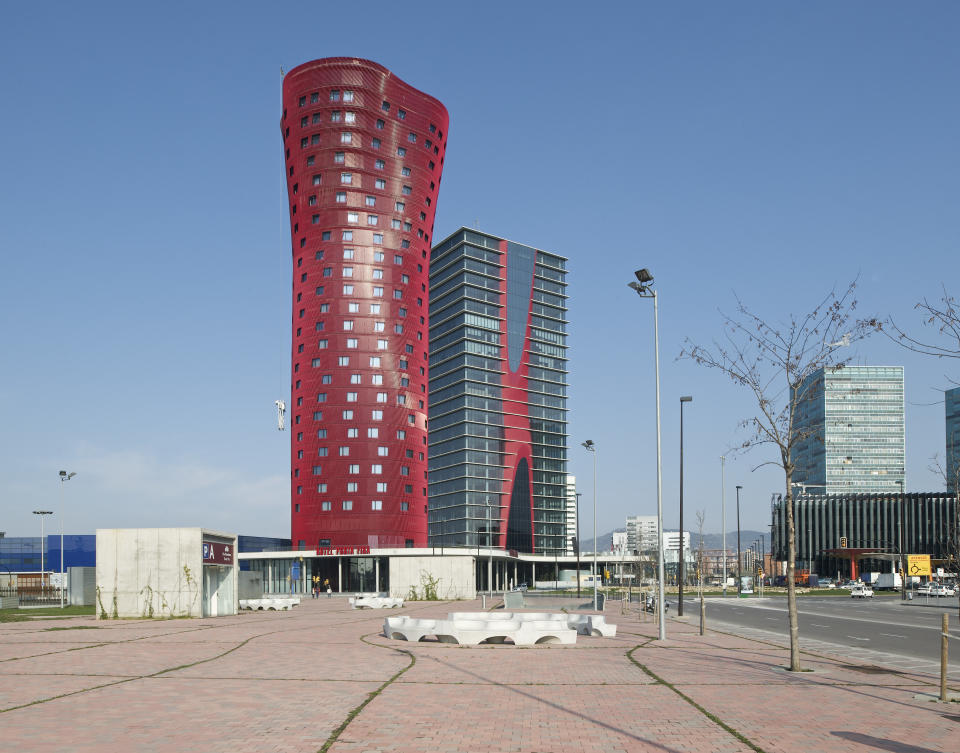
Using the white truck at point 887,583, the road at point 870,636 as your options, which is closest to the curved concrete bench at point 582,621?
the road at point 870,636

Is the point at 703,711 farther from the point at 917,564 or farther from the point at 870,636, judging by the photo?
the point at 917,564

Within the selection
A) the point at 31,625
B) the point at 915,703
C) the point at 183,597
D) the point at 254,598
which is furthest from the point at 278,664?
the point at 254,598

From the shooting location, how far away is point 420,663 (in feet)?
67.9

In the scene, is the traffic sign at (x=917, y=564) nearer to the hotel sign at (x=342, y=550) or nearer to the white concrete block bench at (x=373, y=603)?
the white concrete block bench at (x=373, y=603)

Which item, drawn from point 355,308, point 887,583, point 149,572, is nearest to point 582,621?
point 149,572

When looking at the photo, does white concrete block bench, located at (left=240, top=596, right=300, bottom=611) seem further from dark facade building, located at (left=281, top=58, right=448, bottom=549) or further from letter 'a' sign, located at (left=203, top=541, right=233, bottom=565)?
dark facade building, located at (left=281, top=58, right=448, bottom=549)

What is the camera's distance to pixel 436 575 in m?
70.1

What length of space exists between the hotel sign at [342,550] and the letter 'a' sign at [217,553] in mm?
53353

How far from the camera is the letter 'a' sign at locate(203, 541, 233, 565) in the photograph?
46.8 meters

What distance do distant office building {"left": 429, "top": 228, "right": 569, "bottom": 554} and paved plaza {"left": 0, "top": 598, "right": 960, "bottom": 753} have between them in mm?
152833

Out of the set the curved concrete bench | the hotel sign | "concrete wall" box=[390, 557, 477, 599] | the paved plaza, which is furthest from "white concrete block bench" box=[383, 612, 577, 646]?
the hotel sign

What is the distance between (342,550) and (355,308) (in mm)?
29545

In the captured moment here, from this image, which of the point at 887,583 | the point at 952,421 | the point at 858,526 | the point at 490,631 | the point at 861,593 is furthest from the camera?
the point at 858,526

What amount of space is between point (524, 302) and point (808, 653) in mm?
168303
